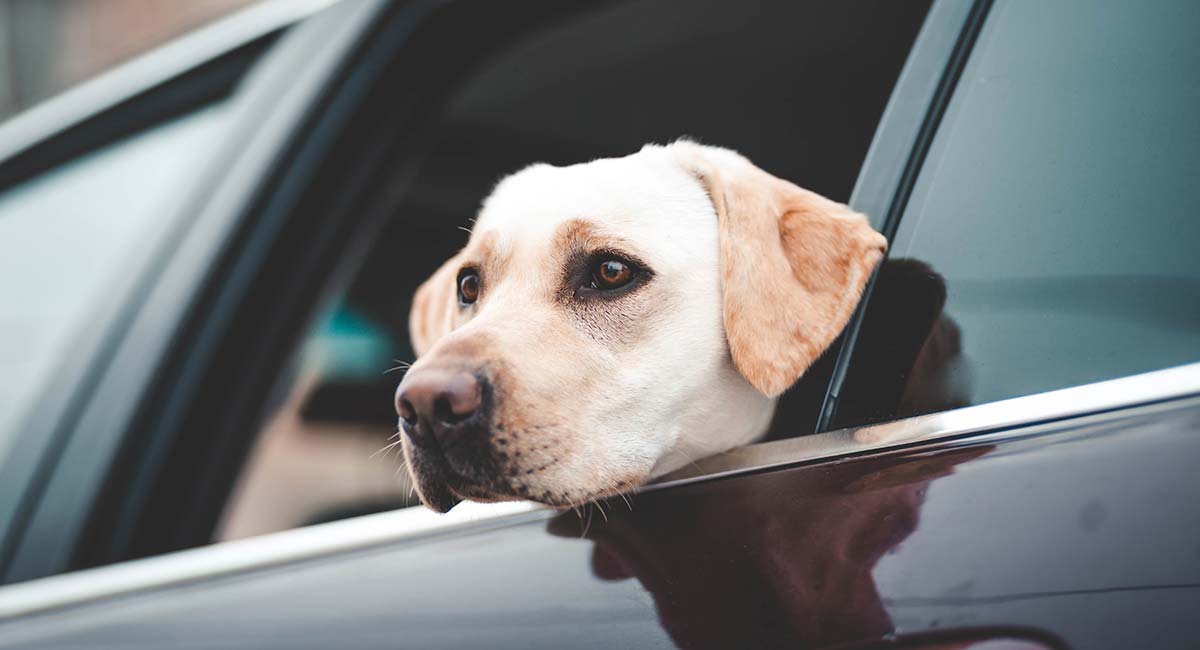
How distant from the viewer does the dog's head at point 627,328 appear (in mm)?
1292

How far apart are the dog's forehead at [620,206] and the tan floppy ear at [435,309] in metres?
0.27

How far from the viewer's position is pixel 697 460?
4.47 ft

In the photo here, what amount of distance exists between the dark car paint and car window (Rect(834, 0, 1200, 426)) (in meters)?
0.11

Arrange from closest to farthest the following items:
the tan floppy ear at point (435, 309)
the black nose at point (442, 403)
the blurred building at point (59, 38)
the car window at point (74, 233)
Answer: the black nose at point (442, 403)
the tan floppy ear at point (435, 309)
the car window at point (74, 233)
the blurred building at point (59, 38)

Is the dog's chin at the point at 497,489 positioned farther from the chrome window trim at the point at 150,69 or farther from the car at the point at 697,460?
the chrome window trim at the point at 150,69

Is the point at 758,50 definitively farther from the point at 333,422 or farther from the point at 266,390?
the point at 333,422

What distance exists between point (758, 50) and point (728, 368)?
194cm

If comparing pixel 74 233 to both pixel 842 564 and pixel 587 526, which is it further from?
pixel 842 564

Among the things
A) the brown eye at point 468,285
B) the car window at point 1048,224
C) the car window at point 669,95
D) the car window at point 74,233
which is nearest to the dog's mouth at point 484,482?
the car window at point 1048,224

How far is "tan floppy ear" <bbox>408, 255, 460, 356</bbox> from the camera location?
6.48 ft

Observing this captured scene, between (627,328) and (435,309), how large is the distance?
2.34 ft

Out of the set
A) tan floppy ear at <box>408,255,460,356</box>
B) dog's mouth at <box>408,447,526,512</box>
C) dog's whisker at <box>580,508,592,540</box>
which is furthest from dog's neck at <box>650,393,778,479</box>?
tan floppy ear at <box>408,255,460,356</box>

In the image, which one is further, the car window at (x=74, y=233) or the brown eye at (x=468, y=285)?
the car window at (x=74, y=233)

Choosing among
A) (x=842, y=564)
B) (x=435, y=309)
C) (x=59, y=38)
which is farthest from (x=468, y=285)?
(x=59, y=38)
